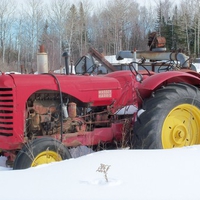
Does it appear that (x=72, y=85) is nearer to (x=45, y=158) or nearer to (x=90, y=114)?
(x=90, y=114)

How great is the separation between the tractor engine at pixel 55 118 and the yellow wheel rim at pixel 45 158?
482 mm

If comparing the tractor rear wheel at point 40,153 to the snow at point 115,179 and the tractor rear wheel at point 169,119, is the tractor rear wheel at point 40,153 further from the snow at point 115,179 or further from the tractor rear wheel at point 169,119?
the tractor rear wheel at point 169,119

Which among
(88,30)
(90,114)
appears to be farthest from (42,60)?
(88,30)

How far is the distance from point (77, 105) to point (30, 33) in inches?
1368

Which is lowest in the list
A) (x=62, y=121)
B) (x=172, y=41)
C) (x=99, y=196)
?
(x=99, y=196)

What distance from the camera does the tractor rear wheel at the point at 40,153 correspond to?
359 cm

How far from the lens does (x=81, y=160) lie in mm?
3275

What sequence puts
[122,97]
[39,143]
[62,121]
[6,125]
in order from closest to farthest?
1. [39,143]
2. [6,125]
3. [62,121]
4. [122,97]

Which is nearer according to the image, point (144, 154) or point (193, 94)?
point (144, 154)

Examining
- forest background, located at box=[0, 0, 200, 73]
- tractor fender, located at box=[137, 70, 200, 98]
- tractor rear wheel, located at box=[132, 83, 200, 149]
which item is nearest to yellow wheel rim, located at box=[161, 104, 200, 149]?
tractor rear wheel, located at box=[132, 83, 200, 149]

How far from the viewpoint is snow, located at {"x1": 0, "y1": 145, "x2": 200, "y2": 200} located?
2.48 meters

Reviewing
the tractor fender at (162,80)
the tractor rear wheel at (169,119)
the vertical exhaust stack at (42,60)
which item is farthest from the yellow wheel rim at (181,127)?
the vertical exhaust stack at (42,60)

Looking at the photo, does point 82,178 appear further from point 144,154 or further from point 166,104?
point 166,104

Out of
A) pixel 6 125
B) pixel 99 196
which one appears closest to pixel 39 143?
pixel 6 125
